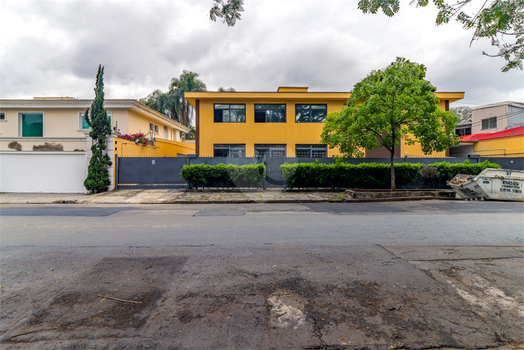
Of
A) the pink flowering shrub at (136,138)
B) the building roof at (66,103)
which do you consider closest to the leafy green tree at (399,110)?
the pink flowering shrub at (136,138)

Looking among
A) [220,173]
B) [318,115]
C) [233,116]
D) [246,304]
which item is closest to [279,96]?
[318,115]

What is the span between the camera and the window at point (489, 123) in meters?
31.3

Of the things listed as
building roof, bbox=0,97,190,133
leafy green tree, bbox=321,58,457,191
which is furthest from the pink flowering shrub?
leafy green tree, bbox=321,58,457,191

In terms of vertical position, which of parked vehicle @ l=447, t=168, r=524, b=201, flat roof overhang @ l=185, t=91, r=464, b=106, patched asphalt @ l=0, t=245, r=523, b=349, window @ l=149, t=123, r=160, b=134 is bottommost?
patched asphalt @ l=0, t=245, r=523, b=349

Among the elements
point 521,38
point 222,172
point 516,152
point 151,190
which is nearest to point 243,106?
point 222,172

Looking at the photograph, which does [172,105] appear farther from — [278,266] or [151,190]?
[278,266]

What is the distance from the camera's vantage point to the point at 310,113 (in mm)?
21641

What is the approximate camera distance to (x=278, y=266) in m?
4.47

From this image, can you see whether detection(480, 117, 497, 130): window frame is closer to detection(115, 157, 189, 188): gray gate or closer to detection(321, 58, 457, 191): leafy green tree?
detection(321, 58, 457, 191): leafy green tree

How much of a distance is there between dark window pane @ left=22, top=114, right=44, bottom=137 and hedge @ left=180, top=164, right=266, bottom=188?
1356cm

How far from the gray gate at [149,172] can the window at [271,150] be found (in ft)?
20.5

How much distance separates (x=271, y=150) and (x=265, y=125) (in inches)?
72.7

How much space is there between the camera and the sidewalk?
12844 mm

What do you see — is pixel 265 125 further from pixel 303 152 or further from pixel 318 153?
pixel 318 153
